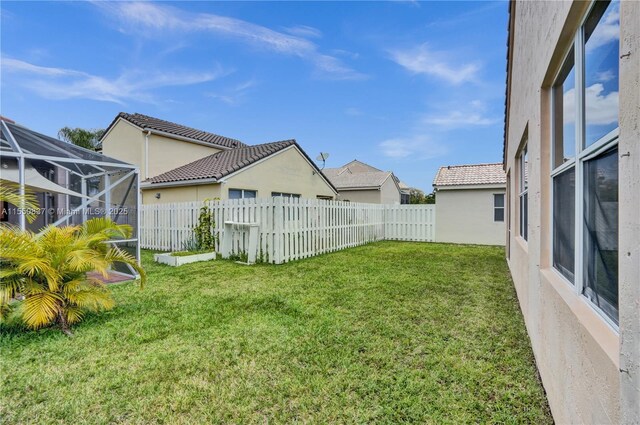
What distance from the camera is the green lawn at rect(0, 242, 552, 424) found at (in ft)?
8.15

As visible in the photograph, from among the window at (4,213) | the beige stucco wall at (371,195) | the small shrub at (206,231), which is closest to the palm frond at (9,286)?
the window at (4,213)

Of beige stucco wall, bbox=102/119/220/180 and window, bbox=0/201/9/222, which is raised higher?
beige stucco wall, bbox=102/119/220/180

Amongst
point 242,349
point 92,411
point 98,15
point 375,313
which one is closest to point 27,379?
point 92,411

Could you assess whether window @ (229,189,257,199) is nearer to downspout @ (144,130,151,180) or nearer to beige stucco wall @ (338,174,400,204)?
downspout @ (144,130,151,180)

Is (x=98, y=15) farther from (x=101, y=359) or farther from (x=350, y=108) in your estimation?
(x=350, y=108)

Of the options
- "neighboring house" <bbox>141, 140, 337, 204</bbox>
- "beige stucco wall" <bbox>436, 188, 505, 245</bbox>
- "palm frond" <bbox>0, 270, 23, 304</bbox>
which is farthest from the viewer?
"beige stucco wall" <bbox>436, 188, 505, 245</bbox>

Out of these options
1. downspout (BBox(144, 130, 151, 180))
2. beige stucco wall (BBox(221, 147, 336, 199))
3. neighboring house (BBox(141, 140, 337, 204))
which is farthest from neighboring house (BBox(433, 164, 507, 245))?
downspout (BBox(144, 130, 151, 180))

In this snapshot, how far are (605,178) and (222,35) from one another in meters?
14.6

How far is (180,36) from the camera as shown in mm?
12109

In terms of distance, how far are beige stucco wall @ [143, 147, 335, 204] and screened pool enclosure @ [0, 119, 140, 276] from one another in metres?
5.06

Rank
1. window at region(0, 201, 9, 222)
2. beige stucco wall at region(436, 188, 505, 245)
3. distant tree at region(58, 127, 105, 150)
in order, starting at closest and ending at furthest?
window at region(0, 201, 9, 222)
beige stucco wall at region(436, 188, 505, 245)
distant tree at region(58, 127, 105, 150)

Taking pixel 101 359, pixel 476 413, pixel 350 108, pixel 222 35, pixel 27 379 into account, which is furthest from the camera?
pixel 350 108

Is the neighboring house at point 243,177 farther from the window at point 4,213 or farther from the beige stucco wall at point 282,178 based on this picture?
the window at point 4,213

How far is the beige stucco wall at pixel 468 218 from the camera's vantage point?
14828 mm
